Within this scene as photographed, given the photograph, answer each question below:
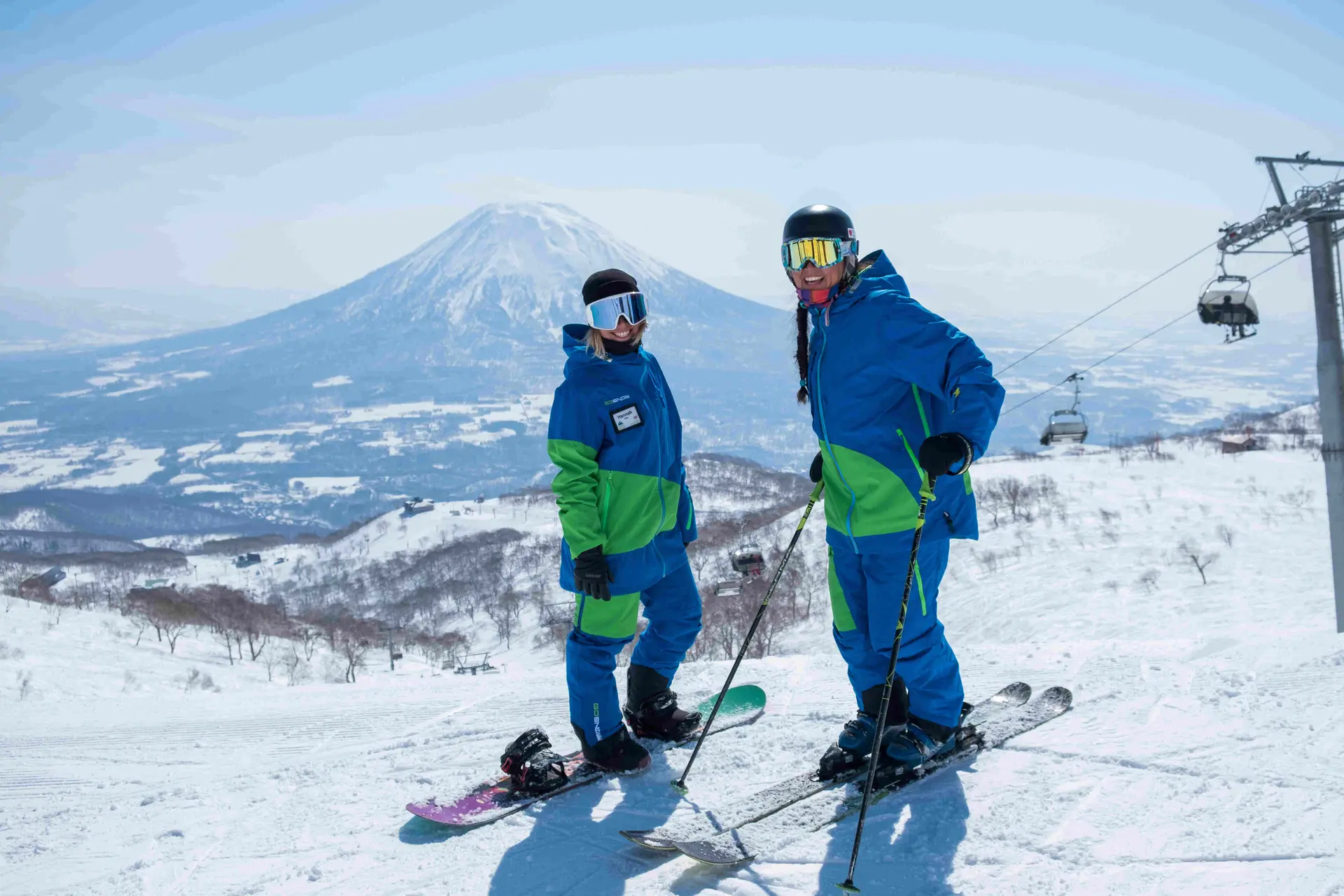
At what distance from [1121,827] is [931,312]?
1895mm

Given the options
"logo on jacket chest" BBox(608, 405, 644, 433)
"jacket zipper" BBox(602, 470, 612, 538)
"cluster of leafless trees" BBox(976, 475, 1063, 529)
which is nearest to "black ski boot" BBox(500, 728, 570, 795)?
"jacket zipper" BBox(602, 470, 612, 538)

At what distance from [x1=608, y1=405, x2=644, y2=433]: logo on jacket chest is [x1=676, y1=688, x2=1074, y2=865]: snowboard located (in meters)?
1.69

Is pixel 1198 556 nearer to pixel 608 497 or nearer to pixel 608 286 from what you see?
pixel 608 497

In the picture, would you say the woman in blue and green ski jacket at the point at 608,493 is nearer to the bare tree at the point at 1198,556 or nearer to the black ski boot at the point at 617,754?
the black ski boot at the point at 617,754

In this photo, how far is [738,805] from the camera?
10.7 feet

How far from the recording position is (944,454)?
302cm

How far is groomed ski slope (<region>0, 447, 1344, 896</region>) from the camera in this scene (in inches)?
109

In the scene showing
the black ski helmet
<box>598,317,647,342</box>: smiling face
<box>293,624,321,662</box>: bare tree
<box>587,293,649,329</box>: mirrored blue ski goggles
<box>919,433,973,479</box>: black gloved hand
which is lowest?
<box>293,624,321,662</box>: bare tree

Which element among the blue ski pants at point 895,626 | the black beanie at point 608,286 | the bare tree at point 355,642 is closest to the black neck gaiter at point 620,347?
the black beanie at point 608,286

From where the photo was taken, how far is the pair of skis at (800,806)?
296 centimetres

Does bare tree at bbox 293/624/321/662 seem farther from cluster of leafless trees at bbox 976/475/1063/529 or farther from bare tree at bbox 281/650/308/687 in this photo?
cluster of leafless trees at bbox 976/475/1063/529

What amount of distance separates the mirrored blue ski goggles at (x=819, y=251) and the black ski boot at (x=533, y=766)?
2.36 metres

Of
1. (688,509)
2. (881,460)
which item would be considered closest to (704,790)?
(688,509)

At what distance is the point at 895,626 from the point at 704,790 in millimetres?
1081
